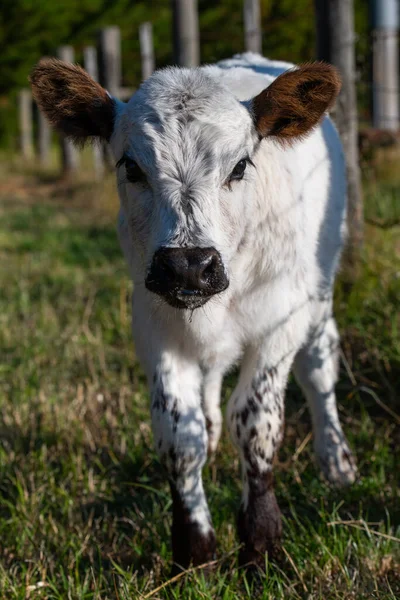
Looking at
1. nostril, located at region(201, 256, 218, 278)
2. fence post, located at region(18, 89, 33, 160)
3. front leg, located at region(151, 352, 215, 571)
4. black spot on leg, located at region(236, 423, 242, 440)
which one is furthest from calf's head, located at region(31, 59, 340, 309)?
fence post, located at region(18, 89, 33, 160)

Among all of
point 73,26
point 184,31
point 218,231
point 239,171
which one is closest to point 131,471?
point 218,231

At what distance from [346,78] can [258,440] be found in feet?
9.56

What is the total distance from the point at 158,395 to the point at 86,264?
4638 millimetres

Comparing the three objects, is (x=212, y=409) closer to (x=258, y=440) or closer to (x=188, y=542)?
(x=258, y=440)

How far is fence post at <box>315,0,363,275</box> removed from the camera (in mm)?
5316

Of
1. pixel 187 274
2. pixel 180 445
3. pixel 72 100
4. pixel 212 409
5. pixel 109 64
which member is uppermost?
pixel 109 64

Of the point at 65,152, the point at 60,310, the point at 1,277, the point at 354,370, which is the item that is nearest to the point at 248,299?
the point at 354,370

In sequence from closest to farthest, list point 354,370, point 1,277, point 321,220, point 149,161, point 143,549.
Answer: point 149,161 → point 143,549 → point 321,220 → point 354,370 → point 1,277

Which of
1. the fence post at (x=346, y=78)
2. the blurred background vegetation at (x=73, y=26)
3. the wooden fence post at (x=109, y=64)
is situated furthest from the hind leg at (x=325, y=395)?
the blurred background vegetation at (x=73, y=26)

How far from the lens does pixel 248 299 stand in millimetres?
3453

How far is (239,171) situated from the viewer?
3229 millimetres

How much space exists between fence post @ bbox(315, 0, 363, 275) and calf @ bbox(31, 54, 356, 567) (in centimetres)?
167

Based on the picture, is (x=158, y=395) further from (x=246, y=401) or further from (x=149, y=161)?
(x=149, y=161)

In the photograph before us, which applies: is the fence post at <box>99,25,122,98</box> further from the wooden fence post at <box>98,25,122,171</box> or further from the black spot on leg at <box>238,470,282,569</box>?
the black spot on leg at <box>238,470,282,569</box>
